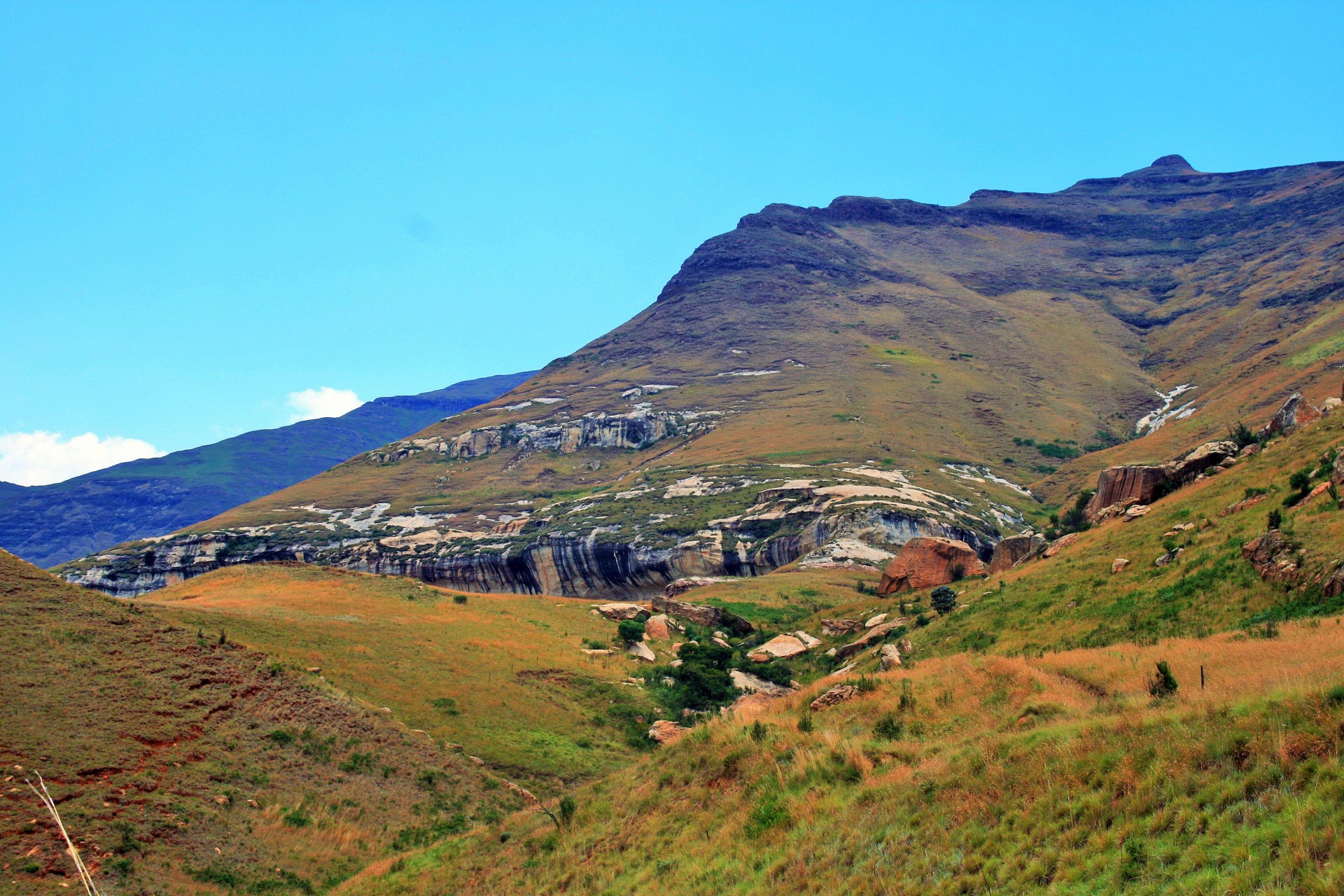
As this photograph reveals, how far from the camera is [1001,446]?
114625 millimetres

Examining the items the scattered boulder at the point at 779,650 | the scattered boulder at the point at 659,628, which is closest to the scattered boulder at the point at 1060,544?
the scattered boulder at the point at 779,650

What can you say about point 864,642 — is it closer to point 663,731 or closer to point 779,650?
point 779,650

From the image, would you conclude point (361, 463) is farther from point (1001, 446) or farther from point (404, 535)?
point (1001, 446)

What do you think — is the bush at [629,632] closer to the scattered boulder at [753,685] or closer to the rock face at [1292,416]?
the scattered boulder at [753,685]

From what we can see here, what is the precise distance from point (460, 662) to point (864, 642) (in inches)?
623

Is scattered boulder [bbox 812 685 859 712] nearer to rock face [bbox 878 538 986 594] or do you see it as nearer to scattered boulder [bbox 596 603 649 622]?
rock face [bbox 878 538 986 594]

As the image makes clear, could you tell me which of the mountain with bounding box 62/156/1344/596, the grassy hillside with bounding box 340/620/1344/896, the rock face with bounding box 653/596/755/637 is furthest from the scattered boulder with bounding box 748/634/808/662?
the mountain with bounding box 62/156/1344/596

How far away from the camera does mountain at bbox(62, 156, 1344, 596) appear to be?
83312 mm

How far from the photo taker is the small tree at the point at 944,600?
101ft

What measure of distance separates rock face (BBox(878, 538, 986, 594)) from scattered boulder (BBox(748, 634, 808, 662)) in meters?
7.52

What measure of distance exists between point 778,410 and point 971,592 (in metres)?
96.1

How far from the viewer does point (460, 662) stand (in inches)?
1243

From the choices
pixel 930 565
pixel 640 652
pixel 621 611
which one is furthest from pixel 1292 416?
pixel 621 611

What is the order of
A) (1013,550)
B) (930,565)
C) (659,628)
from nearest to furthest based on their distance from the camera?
1. (1013,550)
2. (659,628)
3. (930,565)
